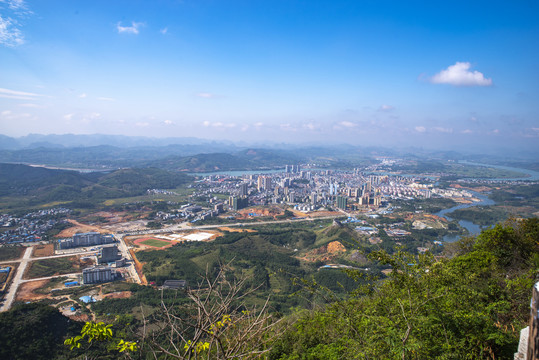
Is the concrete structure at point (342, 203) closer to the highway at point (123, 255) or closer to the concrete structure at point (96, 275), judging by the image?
the highway at point (123, 255)

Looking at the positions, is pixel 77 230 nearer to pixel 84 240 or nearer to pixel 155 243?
pixel 84 240

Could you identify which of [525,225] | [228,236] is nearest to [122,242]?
[228,236]

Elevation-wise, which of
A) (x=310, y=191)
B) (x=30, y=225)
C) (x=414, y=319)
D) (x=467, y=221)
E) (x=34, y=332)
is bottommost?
(x=30, y=225)

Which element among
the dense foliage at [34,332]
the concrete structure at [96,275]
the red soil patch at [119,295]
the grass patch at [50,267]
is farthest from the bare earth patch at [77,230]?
the dense foliage at [34,332]

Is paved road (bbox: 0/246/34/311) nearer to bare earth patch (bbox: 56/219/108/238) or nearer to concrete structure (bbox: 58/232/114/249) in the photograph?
concrete structure (bbox: 58/232/114/249)

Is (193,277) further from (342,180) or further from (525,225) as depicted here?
(342,180)

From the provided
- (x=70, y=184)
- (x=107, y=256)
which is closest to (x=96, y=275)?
(x=107, y=256)

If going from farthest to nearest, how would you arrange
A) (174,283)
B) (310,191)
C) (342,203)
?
(310,191) → (342,203) → (174,283)

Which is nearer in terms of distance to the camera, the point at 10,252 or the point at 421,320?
the point at 421,320
